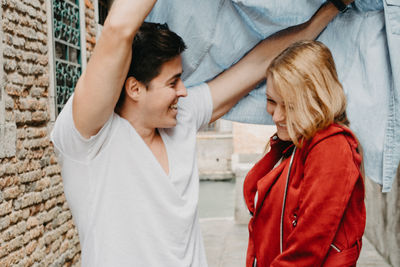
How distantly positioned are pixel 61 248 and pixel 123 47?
4875 millimetres

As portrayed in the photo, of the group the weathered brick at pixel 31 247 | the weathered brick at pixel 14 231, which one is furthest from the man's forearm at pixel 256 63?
Answer: the weathered brick at pixel 31 247

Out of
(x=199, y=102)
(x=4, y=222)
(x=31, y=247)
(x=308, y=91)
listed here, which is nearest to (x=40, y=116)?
(x=4, y=222)

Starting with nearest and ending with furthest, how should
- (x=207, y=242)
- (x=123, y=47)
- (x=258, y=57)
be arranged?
1. (x=123, y=47)
2. (x=258, y=57)
3. (x=207, y=242)

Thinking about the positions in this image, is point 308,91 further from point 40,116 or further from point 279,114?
point 40,116

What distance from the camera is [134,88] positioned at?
184cm

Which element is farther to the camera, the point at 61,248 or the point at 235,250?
the point at 235,250

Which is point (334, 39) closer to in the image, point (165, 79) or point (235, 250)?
point (165, 79)

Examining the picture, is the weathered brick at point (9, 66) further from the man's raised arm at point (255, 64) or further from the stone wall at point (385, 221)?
the stone wall at point (385, 221)

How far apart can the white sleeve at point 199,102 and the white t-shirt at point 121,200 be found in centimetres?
38

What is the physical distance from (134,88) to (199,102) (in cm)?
37

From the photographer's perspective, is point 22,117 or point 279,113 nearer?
point 279,113

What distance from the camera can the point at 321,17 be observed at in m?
1.89

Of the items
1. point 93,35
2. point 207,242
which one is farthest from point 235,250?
point 93,35

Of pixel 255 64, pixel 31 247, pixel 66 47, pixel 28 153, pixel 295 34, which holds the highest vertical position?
pixel 66 47
